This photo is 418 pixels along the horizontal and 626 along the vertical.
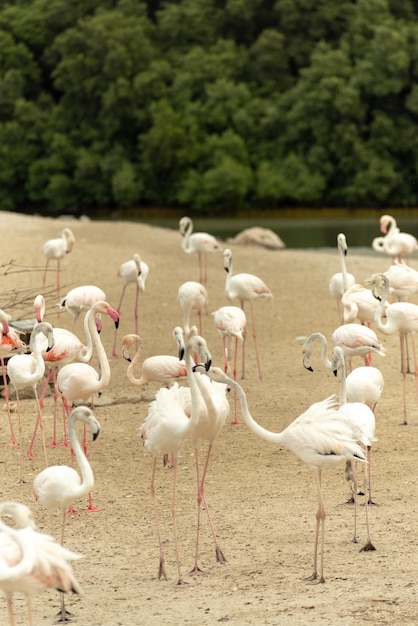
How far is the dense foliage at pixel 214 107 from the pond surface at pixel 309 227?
110cm

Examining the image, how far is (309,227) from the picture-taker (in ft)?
104

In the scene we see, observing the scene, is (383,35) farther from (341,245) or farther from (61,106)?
(341,245)

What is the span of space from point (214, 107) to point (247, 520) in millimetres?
31928

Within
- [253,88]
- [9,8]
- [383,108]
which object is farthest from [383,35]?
[9,8]

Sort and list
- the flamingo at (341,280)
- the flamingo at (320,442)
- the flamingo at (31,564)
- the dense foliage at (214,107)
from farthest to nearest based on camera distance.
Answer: the dense foliage at (214,107), the flamingo at (341,280), the flamingo at (320,442), the flamingo at (31,564)

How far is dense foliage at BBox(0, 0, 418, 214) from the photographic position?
A: 35125 millimetres

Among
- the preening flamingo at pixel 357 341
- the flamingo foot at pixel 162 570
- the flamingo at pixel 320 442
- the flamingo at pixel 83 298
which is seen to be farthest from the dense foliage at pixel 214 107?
the flamingo foot at pixel 162 570

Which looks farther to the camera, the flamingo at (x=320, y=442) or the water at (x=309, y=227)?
the water at (x=309, y=227)

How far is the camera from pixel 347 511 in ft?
20.3

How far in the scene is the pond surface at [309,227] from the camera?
26484mm

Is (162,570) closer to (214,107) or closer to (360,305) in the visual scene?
(360,305)

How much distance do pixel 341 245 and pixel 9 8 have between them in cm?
3390

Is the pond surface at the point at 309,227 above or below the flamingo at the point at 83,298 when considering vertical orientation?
above

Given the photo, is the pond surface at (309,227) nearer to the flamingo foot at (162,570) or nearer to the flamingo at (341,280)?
the flamingo at (341,280)
